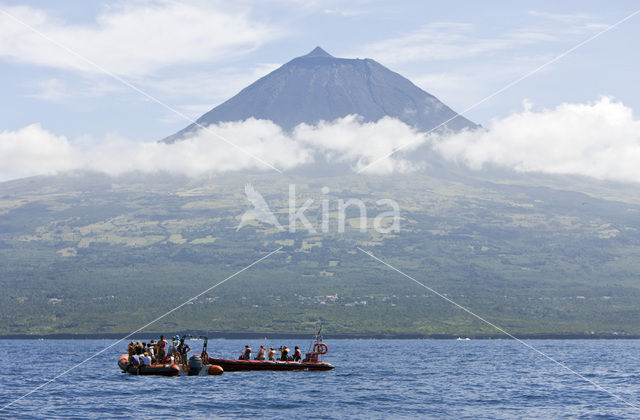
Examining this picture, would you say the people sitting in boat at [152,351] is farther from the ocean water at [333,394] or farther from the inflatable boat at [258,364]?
the inflatable boat at [258,364]

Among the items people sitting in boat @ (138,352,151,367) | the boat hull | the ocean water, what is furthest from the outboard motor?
people sitting in boat @ (138,352,151,367)

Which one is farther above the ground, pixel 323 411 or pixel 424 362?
pixel 323 411

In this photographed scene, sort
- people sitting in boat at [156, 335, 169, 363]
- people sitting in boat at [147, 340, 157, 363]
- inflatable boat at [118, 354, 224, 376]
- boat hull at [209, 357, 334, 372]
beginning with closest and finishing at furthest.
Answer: inflatable boat at [118, 354, 224, 376] < people sitting in boat at [156, 335, 169, 363] < people sitting in boat at [147, 340, 157, 363] < boat hull at [209, 357, 334, 372]

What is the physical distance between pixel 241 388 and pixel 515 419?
89.5 ft

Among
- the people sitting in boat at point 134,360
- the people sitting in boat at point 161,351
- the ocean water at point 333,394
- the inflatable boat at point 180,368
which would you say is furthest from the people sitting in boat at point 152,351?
the ocean water at point 333,394

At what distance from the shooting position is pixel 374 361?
11231 cm

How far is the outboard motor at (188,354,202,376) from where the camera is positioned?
71.1 meters

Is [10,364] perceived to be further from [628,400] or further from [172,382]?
[628,400]

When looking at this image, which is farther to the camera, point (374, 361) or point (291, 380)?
point (374, 361)

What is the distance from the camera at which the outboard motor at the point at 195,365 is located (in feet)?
233

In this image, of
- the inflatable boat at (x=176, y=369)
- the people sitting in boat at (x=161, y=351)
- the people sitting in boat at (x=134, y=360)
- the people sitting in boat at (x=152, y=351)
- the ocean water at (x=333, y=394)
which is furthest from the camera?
the people sitting in boat at (x=152, y=351)

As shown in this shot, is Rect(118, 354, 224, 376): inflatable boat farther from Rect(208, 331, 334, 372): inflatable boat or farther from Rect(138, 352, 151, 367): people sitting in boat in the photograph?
Rect(208, 331, 334, 372): inflatable boat

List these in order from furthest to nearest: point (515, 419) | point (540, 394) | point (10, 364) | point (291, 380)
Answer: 1. point (10, 364)
2. point (291, 380)
3. point (540, 394)
4. point (515, 419)

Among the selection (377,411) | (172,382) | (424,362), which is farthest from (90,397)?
(424,362)
